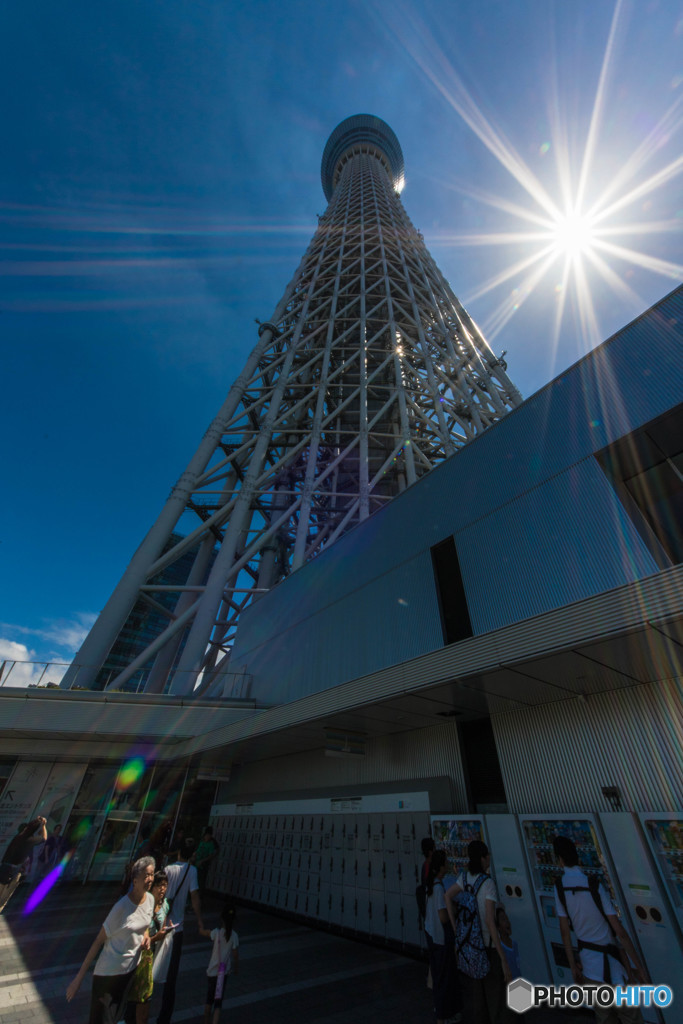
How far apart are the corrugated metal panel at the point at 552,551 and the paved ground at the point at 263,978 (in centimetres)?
500

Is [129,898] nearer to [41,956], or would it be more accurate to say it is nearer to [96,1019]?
[96,1019]

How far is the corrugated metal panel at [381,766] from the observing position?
8.29 m

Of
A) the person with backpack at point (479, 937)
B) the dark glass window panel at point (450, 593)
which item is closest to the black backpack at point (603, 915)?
the person with backpack at point (479, 937)

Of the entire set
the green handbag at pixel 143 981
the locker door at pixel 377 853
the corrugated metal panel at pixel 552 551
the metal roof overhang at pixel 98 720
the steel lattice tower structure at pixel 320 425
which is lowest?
the green handbag at pixel 143 981

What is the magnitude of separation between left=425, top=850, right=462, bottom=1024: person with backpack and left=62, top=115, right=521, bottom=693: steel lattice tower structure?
34.0 ft

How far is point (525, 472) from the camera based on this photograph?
29.7 ft

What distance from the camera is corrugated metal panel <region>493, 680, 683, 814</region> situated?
578 centimetres

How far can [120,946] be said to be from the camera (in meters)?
3.53

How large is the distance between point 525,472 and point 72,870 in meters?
17.3

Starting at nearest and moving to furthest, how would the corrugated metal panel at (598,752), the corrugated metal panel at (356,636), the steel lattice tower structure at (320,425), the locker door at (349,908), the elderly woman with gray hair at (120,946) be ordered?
the elderly woman with gray hair at (120,946) → the corrugated metal panel at (598,752) → the locker door at (349,908) → the corrugated metal panel at (356,636) → the steel lattice tower structure at (320,425)

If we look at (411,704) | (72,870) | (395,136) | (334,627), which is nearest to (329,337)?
(334,627)

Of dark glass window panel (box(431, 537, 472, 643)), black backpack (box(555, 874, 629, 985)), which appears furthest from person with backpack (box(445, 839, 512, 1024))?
dark glass window panel (box(431, 537, 472, 643))

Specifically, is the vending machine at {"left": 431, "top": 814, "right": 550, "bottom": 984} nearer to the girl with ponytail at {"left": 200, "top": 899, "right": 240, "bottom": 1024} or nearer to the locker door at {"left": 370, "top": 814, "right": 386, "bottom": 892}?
the locker door at {"left": 370, "top": 814, "right": 386, "bottom": 892}

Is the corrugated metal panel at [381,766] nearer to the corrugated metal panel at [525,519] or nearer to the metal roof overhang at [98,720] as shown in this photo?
the corrugated metal panel at [525,519]
